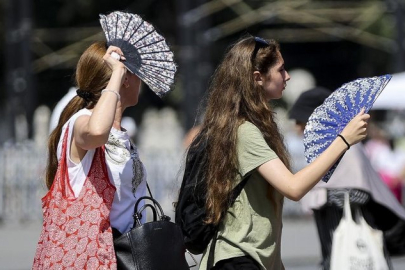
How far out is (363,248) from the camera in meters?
4.85

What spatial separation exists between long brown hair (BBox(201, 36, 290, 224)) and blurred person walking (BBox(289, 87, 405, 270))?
1.37m

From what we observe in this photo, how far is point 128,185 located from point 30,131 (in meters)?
14.4

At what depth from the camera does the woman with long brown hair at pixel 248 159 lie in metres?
3.72

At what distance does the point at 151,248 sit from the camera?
11.4 ft

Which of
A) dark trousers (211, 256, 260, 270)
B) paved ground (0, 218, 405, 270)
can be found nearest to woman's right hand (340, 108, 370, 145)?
dark trousers (211, 256, 260, 270)

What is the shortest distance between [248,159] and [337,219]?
1.62 metres

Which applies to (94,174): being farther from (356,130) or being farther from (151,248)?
(356,130)

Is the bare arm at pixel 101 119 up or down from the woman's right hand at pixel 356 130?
up

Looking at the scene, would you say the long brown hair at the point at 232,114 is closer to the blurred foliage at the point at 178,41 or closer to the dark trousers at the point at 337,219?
the dark trousers at the point at 337,219

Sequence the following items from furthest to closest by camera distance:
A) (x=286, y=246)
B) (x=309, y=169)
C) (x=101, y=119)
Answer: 1. (x=286, y=246)
2. (x=309, y=169)
3. (x=101, y=119)

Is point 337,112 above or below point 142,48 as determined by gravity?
below

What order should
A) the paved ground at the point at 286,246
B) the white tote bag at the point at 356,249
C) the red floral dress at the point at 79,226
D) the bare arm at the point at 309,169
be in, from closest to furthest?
1. the red floral dress at the point at 79,226
2. the bare arm at the point at 309,169
3. the white tote bag at the point at 356,249
4. the paved ground at the point at 286,246

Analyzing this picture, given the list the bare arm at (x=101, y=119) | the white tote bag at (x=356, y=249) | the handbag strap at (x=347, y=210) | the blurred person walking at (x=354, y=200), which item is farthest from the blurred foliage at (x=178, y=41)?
the bare arm at (x=101, y=119)

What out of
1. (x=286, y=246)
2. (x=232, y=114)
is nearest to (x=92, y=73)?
(x=232, y=114)
